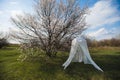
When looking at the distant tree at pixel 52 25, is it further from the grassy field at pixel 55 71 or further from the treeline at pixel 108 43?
the treeline at pixel 108 43

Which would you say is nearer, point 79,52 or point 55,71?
point 55,71

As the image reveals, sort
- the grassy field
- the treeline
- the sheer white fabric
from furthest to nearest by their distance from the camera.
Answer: the treeline, the sheer white fabric, the grassy field

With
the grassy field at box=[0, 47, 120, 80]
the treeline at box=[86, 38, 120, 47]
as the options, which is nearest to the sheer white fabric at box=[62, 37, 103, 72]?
the grassy field at box=[0, 47, 120, 80]

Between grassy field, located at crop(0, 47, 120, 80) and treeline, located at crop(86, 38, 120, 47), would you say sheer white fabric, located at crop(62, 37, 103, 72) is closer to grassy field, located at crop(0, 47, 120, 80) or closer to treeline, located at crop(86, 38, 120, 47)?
grassy field, located at crop(0, 47, 120, 80)

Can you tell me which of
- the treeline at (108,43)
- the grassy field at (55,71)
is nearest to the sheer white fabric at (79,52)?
the grassy field at (55,71)

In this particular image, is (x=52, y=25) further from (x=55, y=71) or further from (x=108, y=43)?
(x=108, y=43)

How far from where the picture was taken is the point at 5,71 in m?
18.5

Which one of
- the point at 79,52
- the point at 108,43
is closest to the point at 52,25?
the point at 79,52

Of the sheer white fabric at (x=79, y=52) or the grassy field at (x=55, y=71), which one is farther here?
the sheer white fabric at (x=79, y=52)

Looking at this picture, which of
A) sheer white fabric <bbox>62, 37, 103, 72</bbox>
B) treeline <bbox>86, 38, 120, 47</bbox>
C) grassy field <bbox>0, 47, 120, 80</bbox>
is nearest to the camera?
grassy field <bbox>0, 47, 120, 80</bbox>

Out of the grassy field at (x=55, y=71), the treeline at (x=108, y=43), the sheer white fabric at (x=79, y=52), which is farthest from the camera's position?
the treeline at (x=108, y=43)

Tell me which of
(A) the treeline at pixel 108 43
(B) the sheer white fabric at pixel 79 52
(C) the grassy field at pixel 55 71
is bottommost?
(C) the grassy field at pixel 55 71

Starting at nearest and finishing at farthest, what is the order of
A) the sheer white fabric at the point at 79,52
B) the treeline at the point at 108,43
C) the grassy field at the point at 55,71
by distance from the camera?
the grassy field at the point at 55,71 → the sheer white fabric at the point at 79,52 → the treeline at the point at 108,43

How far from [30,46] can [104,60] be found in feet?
25.9
